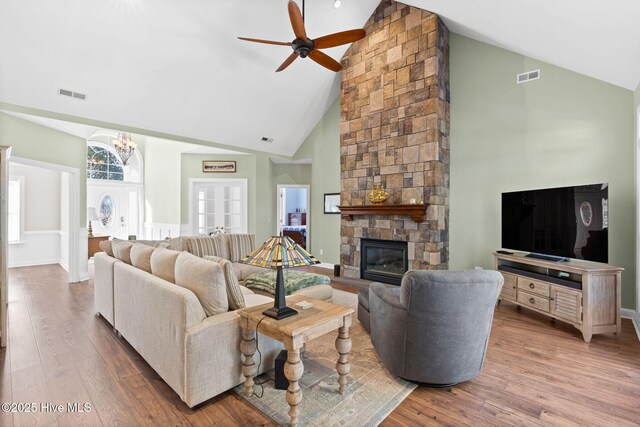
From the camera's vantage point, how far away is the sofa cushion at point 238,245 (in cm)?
497

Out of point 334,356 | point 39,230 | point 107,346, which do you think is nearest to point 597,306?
point 334,356

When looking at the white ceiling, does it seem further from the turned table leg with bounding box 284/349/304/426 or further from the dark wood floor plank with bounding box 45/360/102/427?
the turned table leg with bounding box 284/349/304/426

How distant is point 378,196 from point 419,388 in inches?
136

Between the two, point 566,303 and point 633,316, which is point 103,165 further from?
point 633,316

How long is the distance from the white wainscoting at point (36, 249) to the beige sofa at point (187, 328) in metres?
6.39

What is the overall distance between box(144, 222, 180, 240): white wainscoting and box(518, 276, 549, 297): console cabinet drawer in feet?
22.5

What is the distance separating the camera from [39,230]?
23.4 ft

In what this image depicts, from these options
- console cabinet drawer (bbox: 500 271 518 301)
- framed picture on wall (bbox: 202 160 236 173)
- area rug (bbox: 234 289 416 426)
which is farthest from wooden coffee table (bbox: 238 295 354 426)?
framed picture on wall (bbox: 202 160 236 173)

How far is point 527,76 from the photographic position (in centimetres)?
435

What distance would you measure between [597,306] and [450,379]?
6.79 ft

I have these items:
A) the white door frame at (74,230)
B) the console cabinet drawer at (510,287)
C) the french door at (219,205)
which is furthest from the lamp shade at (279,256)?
the french door at (219,205)

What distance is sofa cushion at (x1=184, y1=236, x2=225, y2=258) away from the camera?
4.54 m

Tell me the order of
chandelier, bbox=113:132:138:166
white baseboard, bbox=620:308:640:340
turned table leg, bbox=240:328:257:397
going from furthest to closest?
chandelier, bbox=113:132:138:166
white baseboard, bbox=620:308:640:340
turned table leg, bbox=240:328:257:397

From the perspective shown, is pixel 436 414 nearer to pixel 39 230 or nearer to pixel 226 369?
pixel 226 369
